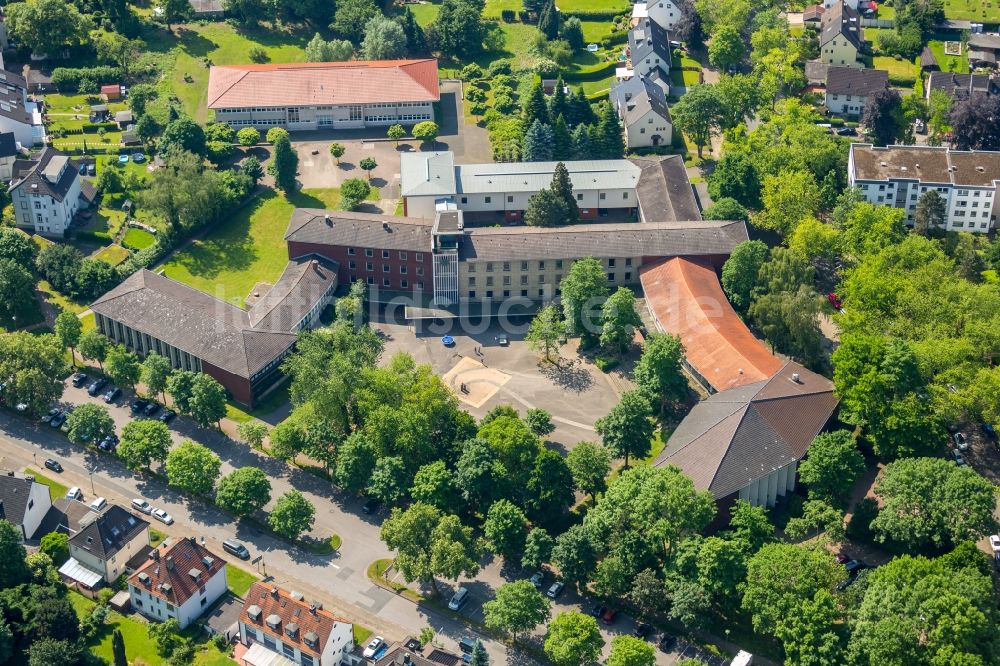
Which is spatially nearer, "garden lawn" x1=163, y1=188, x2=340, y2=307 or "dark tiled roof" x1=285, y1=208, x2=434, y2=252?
"dark tiled roof" x1=285, y1=208, x2=434, y2=252

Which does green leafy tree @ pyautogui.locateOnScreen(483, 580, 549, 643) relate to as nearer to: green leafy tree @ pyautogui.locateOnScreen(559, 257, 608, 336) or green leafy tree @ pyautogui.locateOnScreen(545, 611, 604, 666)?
green leafy tree @ pyautogui.locateOnScreen(545, 611, 604, 666)

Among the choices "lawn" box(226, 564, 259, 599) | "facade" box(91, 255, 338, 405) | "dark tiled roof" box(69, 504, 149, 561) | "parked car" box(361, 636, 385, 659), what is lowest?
"parked car" box(361, 636, 385, 659)

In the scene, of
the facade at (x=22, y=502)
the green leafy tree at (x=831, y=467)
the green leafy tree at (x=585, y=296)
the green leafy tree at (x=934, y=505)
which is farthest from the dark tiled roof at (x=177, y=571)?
the green leafy tree at (x=934, y=505)

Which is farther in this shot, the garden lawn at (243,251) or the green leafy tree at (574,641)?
the garden lawn at (243,251)

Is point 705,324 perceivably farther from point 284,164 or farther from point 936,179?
point 284,164

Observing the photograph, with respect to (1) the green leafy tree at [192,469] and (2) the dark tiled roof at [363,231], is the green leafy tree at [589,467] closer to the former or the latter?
(1) the green leafy tree at [192,469]

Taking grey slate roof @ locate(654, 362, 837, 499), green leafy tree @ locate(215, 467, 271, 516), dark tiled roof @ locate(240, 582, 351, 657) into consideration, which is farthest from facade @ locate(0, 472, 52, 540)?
grey slate roof @ locate(654, 362, 837, 499)

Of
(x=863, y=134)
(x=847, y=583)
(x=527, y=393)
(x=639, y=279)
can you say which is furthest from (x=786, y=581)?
(x=863, y=134)
